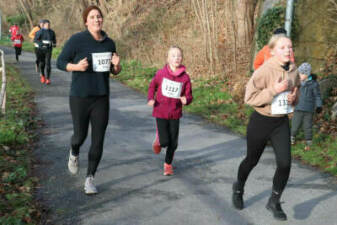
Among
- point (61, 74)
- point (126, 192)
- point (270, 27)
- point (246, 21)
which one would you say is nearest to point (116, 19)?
point (61, 74)

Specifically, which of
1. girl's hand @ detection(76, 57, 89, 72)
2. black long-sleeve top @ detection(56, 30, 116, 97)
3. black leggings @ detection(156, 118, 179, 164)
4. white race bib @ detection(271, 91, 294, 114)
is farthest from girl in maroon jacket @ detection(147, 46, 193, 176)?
white race bib @ detection(271, 91, 294, 114)

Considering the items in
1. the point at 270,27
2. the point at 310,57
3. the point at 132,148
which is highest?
the point at 270,27

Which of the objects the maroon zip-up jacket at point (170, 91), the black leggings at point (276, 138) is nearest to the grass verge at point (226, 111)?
the black leggings at point (276, 138)

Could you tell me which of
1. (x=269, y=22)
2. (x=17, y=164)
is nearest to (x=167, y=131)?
(x=17, y=164)

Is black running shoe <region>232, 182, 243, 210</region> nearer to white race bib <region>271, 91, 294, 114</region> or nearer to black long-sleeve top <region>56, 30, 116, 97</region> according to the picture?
white race bib <region>271, 91, 294, 114</region>

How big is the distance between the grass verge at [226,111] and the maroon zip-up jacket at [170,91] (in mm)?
2589

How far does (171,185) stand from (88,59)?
1.94 m

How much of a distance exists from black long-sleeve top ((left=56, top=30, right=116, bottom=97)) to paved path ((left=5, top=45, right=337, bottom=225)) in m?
1.26

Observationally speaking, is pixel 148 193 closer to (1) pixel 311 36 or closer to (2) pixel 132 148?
(2) pixel 132 148

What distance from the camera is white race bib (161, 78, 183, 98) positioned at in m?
5.88

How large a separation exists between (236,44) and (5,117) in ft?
25.9

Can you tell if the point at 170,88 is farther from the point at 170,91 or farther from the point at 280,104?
the point at 280,104

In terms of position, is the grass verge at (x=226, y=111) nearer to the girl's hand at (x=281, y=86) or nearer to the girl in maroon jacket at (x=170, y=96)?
the girl in maroon jacket at (x=170, y=96)

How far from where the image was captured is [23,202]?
16.3 feet
